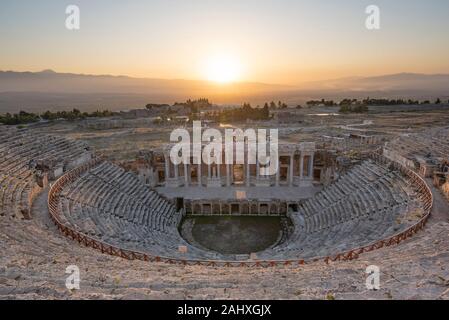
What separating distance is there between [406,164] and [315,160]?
1077cm

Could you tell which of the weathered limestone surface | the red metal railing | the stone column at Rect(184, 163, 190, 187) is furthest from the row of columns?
the weathered limestone surface

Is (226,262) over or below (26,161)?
below

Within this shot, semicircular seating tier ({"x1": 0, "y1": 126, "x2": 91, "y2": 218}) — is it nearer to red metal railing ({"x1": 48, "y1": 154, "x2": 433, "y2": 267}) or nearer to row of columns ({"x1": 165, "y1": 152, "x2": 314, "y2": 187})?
red metal railing ({"x1": 48, "y1": 154, "x2": 433, "y2": 267})

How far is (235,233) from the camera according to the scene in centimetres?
2739

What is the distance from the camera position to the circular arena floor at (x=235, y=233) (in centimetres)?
2498

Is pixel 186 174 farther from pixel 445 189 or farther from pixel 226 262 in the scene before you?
pixel 445 189

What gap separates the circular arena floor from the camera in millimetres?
24984

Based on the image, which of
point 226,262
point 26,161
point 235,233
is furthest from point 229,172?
point 26,161

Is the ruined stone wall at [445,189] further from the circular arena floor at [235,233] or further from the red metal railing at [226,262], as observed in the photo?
the circular arena floor at [235,233]

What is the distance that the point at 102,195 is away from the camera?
26.3 meters

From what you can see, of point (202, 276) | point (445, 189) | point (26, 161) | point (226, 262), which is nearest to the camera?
point (202, 276)

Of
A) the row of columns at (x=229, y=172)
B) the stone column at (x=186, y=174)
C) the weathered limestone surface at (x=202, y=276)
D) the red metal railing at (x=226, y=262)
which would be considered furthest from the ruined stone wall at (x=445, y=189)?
the stone column at (x=186, y=174)

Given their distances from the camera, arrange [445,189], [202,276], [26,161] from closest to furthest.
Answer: [202,276]
[445,189]
[26,161]
